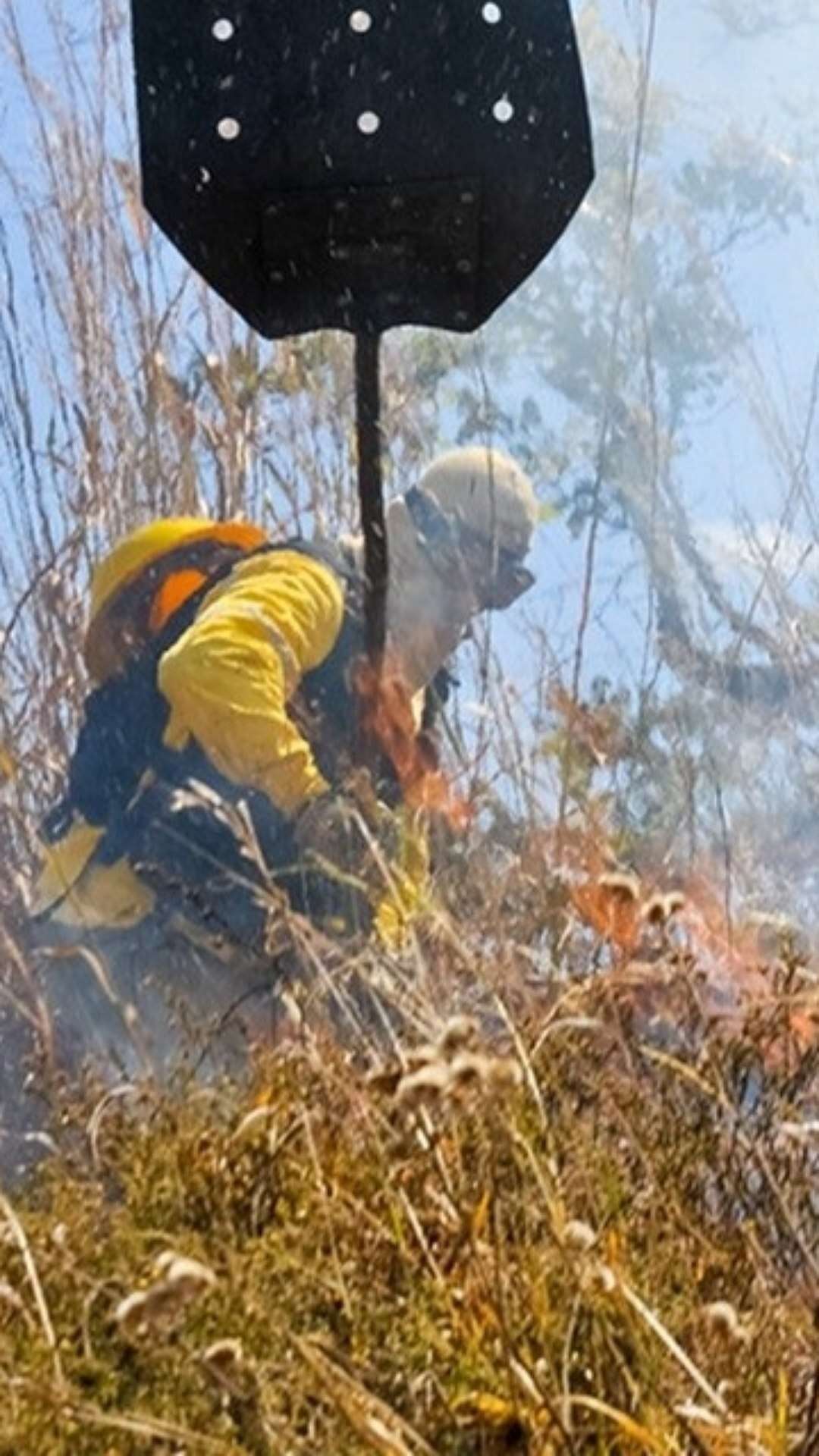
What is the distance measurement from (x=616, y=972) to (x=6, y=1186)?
1089 mm

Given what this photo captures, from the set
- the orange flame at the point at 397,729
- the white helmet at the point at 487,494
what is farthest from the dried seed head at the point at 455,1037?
the white helmet at the point at 487,494

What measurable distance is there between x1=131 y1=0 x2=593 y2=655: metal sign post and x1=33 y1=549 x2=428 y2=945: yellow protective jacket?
2.63ft

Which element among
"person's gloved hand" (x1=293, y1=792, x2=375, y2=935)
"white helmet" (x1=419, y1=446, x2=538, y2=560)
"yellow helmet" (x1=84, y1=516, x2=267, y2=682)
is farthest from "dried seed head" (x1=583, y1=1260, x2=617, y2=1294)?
"white helmet" (x1=419, y1=446, x2=538, y2=560)

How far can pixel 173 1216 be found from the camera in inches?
75.0

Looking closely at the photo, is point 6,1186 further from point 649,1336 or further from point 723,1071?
point 649,1336

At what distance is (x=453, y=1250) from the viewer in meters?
1.74

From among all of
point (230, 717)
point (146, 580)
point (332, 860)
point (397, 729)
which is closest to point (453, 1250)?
point (332, 860)

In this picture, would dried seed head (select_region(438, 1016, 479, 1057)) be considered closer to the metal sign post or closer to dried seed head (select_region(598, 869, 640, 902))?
dried seed head (select_region(598, 869, 640, 902))

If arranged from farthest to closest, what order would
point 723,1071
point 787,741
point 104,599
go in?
1. point 787,741
2. point 104,599
3. point 723,1071

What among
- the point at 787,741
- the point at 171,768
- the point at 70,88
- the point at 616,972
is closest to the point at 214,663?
the point at 171,768

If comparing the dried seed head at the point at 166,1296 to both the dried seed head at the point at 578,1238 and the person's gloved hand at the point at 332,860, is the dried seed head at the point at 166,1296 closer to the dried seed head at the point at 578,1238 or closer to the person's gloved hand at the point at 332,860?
the dried seed head at the point at 578,1238

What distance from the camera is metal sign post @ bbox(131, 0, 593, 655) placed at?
3.04 m

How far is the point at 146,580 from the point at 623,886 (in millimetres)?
2478

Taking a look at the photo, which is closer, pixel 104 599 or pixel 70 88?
pixel 104 599
